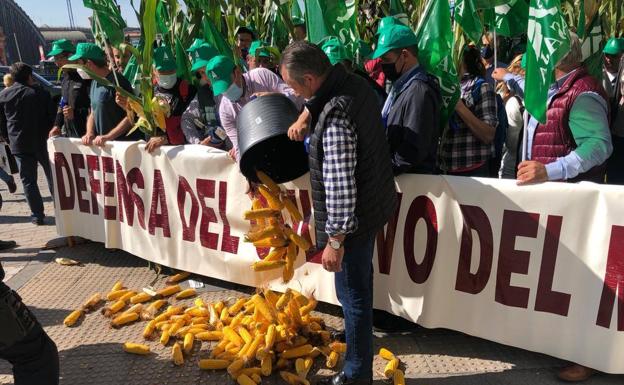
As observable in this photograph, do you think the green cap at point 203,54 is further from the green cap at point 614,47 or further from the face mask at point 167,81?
the green cap at point 614,47

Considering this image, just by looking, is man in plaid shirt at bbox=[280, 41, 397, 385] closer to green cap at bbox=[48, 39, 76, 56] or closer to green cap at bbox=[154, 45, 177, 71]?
green cap at bbox=[154, 45, 177, 71]

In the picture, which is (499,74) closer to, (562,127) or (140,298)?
(562,127)

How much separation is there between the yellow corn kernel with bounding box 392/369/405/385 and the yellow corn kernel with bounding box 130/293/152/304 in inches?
85.2

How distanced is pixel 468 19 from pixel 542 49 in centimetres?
89

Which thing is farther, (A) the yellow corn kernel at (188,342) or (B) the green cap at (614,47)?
(B) the green cap at (614,47)

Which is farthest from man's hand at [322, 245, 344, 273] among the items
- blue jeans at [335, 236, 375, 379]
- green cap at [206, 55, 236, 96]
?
green cap at [206, 55, 236, 96]

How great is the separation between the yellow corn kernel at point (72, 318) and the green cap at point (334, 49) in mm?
2786

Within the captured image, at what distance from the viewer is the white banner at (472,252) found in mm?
2625

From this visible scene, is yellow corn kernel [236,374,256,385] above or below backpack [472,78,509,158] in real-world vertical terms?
below

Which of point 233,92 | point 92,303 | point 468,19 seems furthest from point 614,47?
point 92,303

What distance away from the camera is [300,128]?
8.54ft

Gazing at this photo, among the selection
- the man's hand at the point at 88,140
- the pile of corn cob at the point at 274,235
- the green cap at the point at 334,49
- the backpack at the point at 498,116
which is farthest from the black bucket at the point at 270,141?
the man's hand at the point at 88,140

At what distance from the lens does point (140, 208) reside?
4379 mm

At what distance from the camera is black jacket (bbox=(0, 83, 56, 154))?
5.88 m
